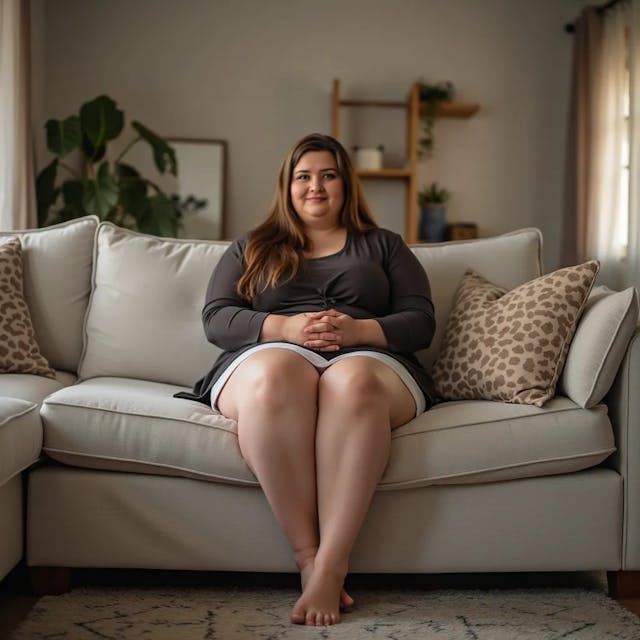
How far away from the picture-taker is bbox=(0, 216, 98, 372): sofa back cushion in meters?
2.45

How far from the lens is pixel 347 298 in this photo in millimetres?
2232

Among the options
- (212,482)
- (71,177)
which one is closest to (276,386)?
(212,482)

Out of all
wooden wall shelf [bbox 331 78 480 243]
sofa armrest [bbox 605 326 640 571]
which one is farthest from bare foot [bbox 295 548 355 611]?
wooden wall shelf [bbox 331 78 480 243]

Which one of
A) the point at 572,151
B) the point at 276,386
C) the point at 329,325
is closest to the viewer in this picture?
the point at 276,386

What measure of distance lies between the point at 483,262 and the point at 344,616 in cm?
116

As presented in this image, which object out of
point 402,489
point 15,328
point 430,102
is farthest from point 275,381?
point 430,102

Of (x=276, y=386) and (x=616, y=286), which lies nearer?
(x=276, y=386)

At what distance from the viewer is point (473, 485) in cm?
190

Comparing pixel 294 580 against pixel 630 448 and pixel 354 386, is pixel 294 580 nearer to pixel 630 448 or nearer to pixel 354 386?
pixel 354 386

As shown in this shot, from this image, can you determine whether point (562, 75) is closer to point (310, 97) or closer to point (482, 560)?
point (310, 97)

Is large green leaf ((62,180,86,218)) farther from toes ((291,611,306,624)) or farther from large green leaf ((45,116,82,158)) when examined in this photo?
toes ((291,611,306,624))

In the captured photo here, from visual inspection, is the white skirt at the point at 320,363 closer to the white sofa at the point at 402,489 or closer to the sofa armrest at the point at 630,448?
the white sofa at the point at 402,489

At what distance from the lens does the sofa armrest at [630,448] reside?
1.92 meters

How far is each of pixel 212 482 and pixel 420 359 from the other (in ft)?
2.50
